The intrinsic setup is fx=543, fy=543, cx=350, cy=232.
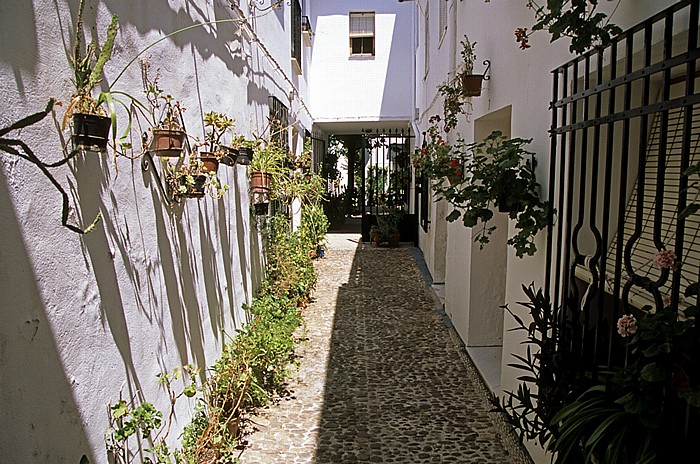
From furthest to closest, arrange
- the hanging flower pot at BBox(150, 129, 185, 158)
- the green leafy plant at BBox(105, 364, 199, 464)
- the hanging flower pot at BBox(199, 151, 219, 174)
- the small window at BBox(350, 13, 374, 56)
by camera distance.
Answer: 1. the small window at BBox(350, 13, 374, 56)
2. the hanging flower pot at BBox(199, 151, 219, 174)
3. the hanging flower pot at BBox(150, 129, 185, 158)
4. the green leafy plant at BBox(105, 364, 199, 464)

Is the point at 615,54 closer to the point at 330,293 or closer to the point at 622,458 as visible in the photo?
the point at 622,458

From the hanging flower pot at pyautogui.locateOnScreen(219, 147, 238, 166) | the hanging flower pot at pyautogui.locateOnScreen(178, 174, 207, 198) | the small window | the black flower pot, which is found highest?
the small window

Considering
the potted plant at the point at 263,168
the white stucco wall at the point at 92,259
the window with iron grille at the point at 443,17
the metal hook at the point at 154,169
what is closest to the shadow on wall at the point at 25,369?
the white stucco wall at the point at 92,259

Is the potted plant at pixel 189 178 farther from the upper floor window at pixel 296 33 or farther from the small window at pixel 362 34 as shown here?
the small window at pixel 362 34

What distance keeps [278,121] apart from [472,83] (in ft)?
8.38

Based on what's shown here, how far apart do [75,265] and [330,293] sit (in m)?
6.71

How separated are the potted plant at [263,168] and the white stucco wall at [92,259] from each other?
1.24m

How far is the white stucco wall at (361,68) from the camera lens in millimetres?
14000

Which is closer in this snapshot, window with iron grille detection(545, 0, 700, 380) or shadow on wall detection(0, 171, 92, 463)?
shadow on wall detection(0, 171, 92, 463)

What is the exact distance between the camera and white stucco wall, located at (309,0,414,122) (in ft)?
45.9

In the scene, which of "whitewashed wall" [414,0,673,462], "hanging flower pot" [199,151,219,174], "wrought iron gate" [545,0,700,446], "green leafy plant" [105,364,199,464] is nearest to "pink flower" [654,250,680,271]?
"wrought iron gate" [545,0,700,446]

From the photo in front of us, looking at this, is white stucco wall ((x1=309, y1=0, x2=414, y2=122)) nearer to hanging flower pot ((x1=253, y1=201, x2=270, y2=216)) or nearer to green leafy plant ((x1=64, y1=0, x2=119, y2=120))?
hanging flower pot ((x1=253, y1=201, x2=270, y2=216))

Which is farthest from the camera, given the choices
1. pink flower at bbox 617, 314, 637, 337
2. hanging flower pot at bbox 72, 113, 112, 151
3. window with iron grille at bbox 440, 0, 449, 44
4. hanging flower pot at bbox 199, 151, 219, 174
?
window with iron grille at bbox 440, 0, 449, 44

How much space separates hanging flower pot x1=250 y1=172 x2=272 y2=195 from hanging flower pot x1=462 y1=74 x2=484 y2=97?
218 centimetres
